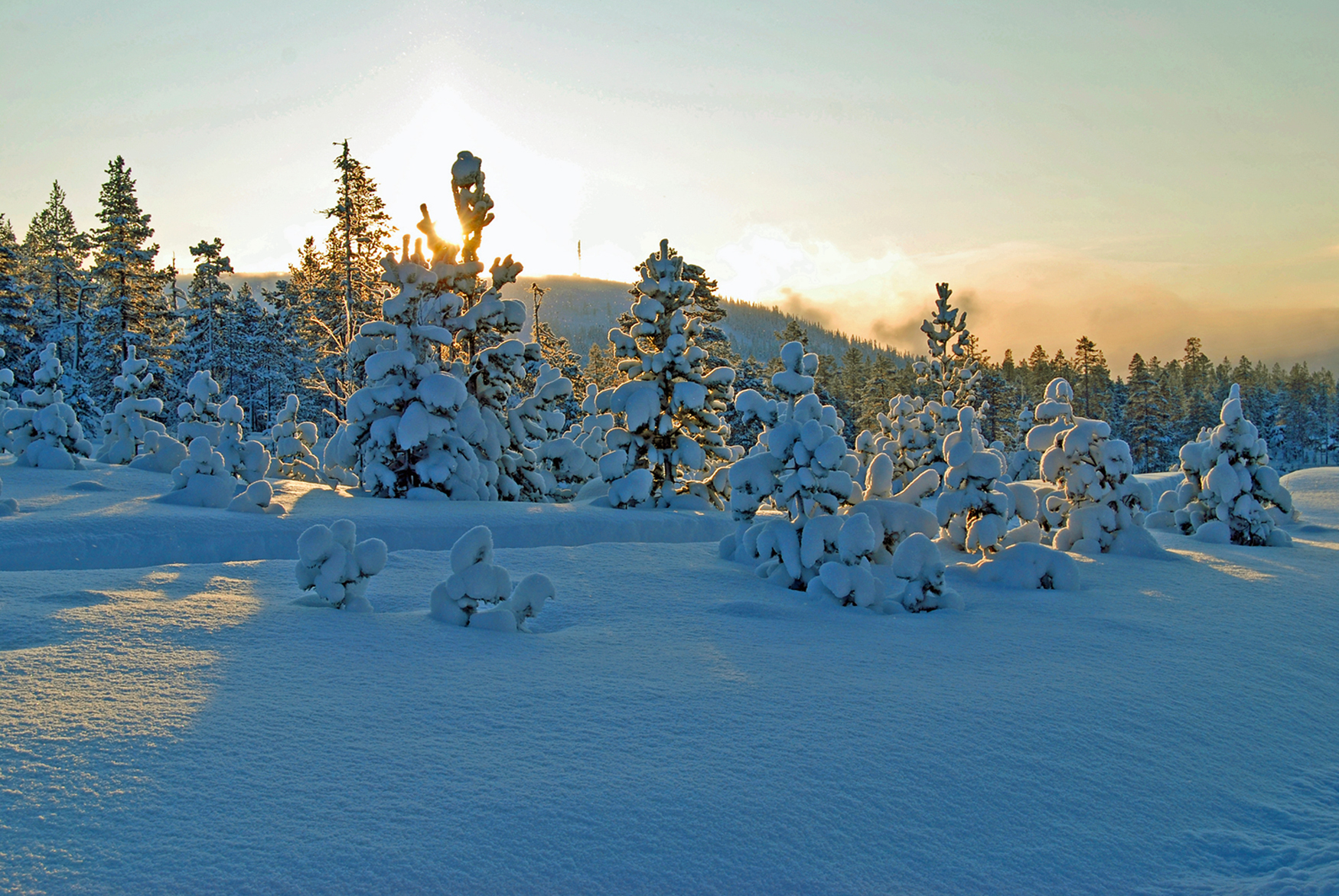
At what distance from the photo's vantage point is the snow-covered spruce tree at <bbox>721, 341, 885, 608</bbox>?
27.7 feet

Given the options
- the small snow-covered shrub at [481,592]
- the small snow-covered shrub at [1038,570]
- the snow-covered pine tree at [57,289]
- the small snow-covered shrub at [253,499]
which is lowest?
the small snow-covered shrub at [1038,570]

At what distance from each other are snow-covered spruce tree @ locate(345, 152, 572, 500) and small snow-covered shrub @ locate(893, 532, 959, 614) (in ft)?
35.1

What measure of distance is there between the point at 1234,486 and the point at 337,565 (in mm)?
15924

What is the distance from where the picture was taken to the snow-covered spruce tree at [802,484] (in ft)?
27.7

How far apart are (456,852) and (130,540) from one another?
9133 millimetres

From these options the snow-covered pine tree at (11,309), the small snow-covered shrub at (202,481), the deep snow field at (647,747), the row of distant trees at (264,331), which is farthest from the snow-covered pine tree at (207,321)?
the deep snow field at (647,747)

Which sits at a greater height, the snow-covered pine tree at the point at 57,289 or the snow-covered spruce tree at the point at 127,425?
the snow-covered pine tree at the point at 57,289

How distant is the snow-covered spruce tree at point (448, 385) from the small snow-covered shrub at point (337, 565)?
30.5 feet

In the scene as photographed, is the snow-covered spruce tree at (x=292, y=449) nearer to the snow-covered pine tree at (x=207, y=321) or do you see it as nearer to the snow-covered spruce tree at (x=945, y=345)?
the snow-covered spruce tree at (x=945, y=345)

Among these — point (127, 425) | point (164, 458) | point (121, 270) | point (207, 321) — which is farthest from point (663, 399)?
point (207, 321)

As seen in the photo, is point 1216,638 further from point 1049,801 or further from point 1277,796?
point 1049,801

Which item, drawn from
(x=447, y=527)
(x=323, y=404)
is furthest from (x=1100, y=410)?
(x=447, y=527)

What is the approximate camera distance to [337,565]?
6.34 meters

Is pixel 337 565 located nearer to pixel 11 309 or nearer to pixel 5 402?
pixel 5 402
